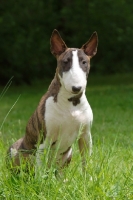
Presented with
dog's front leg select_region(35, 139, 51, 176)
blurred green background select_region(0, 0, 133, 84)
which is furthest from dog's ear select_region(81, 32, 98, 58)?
blurred green background select_region(0, 0, 133, 84)

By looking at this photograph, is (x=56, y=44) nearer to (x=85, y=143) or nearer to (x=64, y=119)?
(x=64, y=119)

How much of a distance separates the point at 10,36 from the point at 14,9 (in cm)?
96

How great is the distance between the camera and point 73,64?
4578 mm

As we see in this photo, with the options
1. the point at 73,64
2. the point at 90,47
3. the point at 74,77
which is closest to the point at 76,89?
the point at 74,77

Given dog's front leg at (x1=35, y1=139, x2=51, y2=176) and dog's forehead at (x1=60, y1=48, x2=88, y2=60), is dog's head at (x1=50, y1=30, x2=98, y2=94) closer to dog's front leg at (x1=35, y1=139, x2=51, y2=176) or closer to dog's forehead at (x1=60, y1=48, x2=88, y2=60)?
dog's forehead at (x1=60, y1=48, x2=88, y2=60)

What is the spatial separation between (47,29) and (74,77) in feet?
60.9

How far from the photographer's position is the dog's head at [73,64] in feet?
14.7

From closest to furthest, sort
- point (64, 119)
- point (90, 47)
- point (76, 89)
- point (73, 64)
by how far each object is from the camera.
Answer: point (76, 89)
point (73, 64)
point (64, 119)
point (90, 47)

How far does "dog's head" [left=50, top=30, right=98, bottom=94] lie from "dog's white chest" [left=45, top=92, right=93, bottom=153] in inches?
8.1

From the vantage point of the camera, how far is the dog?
464 cm

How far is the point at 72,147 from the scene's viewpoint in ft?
16.7

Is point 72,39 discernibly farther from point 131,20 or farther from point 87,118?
point 87,118

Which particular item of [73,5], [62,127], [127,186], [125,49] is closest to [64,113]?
[62,127]

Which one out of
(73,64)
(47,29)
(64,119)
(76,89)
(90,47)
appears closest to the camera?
(76,89)
